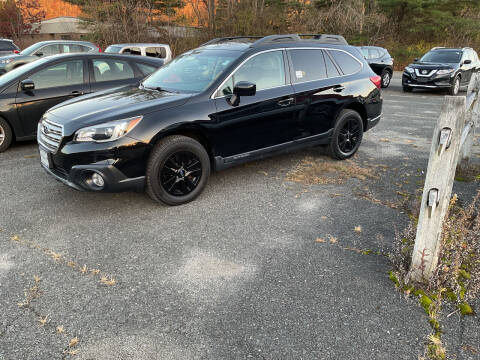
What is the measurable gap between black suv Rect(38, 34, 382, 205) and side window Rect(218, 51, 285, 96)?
0.04 feet

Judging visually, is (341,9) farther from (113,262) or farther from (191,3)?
(113,262)

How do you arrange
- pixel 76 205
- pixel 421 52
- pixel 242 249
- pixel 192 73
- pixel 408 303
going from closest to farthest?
1. pixel 408 303
2. pixel 242 249
3. pixel 76 205
4. pixel 192 73
5. pixel 421 52

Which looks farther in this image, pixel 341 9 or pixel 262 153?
pixel 341 9

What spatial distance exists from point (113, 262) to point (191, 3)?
27.0 m

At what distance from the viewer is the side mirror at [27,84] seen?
20.2ft

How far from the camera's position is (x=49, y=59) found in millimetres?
6594

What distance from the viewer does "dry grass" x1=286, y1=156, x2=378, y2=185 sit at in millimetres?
5191

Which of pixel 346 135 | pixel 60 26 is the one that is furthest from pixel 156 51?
pixel 60 26

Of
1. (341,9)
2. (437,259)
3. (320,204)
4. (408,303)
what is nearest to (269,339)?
(408,303)

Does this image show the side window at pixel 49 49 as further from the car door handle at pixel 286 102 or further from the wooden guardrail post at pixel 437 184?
the wooden guardrail post at pixel 437 184

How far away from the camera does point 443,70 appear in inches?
530

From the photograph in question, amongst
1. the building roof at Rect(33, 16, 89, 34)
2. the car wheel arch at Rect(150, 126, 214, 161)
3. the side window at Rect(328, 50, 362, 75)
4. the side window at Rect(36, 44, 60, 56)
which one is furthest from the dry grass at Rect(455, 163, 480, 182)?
the building roof at Rect(33, 16, 89, 34)

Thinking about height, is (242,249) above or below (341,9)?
below

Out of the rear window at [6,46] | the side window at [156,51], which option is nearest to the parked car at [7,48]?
the rear window at [6,46]
